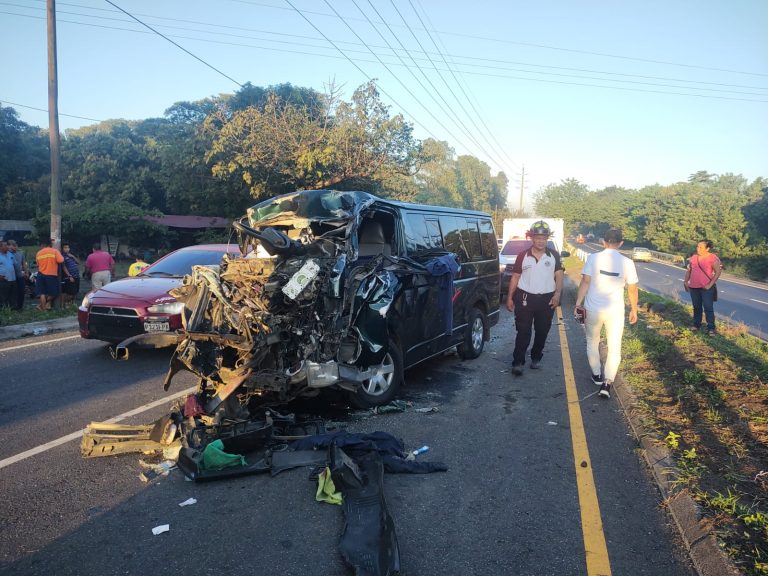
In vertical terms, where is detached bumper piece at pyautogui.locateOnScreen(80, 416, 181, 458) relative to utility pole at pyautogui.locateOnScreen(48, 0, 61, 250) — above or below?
below

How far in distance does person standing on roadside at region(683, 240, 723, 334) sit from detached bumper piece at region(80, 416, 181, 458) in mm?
10260

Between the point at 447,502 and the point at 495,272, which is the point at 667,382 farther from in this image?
the point at 447,502

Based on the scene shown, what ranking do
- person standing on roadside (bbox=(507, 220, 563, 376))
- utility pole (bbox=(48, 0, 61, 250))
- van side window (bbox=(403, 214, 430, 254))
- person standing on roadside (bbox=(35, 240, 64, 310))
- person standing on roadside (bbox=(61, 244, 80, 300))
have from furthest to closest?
1. person standing on roadside (bbox=(61, 244, 80, 300))
2. utility pole (bbox=(48, 0, 61, 250))
3. person standing on roadside (bbox=(35, 240, 64, 310))
4. person standing on roadside (bbox=(507, 220, 563, 376))
5. van side window (bbox=(403, 214, 430, 254))

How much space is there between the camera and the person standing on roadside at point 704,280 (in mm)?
10484

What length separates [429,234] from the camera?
267 inches

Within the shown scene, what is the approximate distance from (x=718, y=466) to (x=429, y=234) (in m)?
4.01

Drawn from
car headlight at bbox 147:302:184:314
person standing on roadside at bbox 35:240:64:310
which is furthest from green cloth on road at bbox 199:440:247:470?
person standing on roadside at bbox 35:240:64:310

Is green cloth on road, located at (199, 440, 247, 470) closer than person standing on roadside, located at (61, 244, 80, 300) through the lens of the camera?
Yes

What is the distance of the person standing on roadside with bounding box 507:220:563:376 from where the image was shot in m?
6.91

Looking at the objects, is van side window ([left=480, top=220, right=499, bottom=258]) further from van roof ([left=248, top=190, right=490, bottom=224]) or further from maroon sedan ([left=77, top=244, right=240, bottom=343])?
maroon sedan ([left=77, top=244, right=240, bottom=343])

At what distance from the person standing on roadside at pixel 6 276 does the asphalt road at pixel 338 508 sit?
751 cm

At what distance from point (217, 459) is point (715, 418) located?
4.69m

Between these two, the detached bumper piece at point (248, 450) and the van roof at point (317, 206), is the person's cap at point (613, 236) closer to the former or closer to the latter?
the van roof at point (317, 206)

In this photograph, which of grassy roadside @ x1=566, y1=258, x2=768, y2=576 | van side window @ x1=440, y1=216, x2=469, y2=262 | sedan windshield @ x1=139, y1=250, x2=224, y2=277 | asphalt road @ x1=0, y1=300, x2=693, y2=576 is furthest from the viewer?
sedan windshield @ x1=139, y1=250, x2=224, y2=277
